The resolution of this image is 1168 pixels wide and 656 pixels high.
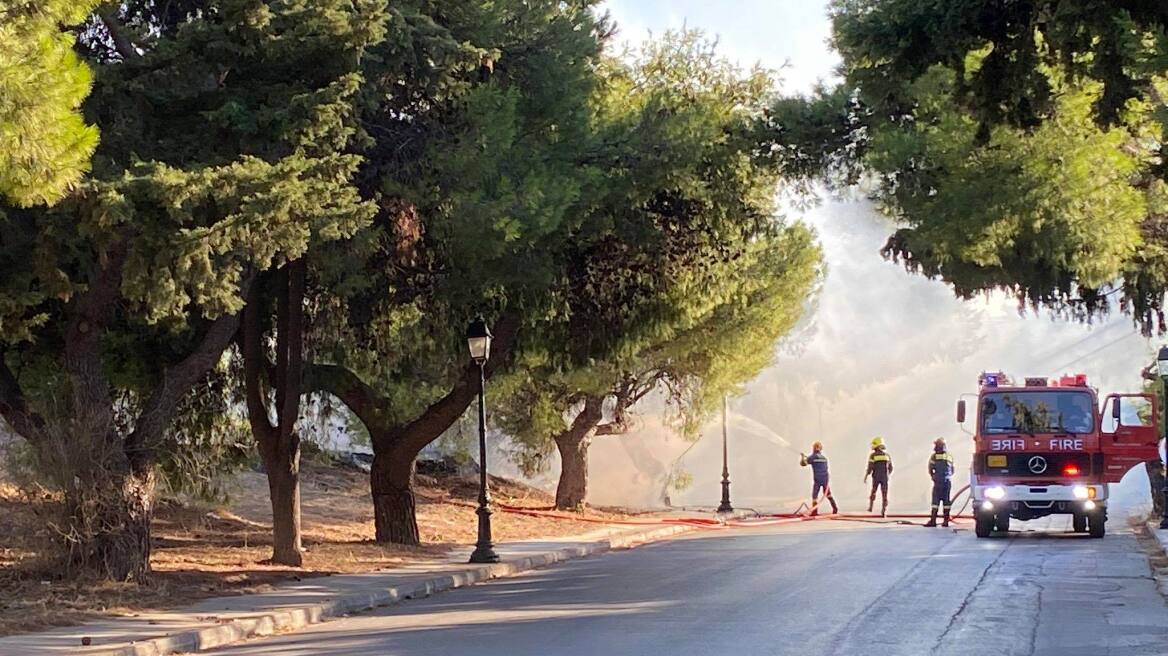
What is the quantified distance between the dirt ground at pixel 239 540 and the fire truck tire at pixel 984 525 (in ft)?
26.4

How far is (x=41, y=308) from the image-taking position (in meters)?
15.9

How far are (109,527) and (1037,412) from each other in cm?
1577

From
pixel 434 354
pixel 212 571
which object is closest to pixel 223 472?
pixel 212 571

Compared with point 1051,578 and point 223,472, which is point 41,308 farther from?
point 1051,578

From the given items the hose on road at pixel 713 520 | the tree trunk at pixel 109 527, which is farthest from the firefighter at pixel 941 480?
the tree trunk at pixel 109 527

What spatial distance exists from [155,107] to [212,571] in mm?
6330

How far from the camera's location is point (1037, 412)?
24.2 metres

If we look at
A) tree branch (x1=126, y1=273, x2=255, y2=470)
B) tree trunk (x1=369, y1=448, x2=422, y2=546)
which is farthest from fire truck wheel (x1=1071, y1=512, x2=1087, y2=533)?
tree branch (x1=126, y1=273, x2=255, y2=470)

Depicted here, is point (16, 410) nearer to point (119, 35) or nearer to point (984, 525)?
point (119, 35)

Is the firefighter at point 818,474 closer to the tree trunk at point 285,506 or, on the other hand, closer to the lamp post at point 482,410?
the lamp post at point 482,410

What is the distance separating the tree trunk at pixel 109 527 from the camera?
49.9 feet

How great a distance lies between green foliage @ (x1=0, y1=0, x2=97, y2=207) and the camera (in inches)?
356

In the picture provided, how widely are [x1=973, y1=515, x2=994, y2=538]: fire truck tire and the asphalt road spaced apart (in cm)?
222

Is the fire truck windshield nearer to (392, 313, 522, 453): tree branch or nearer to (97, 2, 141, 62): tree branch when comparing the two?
(392, 313, 522, 453): tree branch
